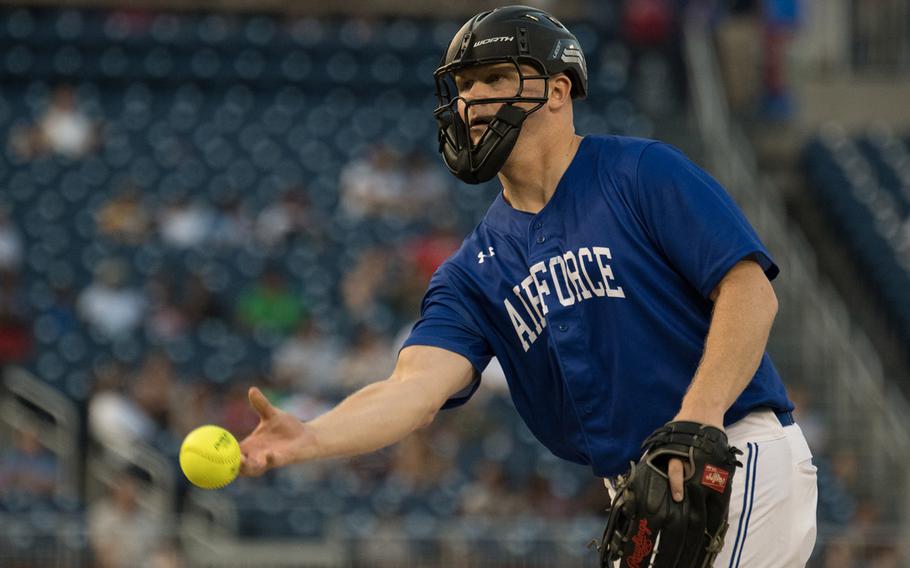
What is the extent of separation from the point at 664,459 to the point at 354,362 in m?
8.85

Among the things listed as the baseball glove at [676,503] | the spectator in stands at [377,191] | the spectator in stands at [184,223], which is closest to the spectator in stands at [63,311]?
the spectator in stands at [184,223]

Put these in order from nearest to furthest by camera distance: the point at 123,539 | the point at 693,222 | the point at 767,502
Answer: the point at 693,222
the point at 767,502
the point at 123,539

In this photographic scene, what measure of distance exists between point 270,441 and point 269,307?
9.65m

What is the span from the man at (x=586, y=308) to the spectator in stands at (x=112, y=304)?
8.93 metres

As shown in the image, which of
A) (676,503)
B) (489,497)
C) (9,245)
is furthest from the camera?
(9,245)

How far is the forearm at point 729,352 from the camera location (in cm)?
371

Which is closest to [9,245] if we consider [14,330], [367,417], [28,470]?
[14,330]

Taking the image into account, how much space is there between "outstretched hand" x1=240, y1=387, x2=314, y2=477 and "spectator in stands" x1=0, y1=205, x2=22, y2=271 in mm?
10209

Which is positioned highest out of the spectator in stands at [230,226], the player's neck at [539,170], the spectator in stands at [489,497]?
the spectator in stands at [230,226]

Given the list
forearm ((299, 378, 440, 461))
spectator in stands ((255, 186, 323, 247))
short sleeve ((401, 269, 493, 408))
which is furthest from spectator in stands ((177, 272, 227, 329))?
forearm ((299, 378, 440, 461))

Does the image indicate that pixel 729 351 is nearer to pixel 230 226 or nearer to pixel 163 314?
pixel 163 314

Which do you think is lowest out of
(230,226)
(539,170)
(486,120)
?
(539,170)

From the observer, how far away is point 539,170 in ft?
14.1

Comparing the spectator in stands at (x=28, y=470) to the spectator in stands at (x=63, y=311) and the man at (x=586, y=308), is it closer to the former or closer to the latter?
the spectator in stands at (x=63, y=311)
